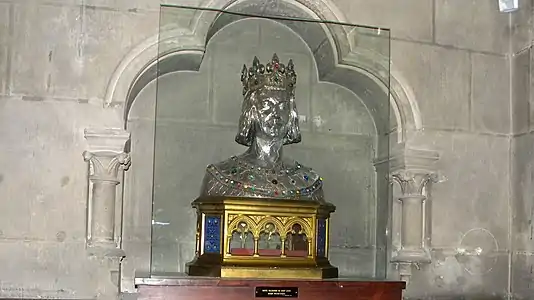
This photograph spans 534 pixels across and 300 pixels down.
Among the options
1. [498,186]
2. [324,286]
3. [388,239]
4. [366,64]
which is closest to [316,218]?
[324,286]

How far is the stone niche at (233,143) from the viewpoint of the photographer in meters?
3.35

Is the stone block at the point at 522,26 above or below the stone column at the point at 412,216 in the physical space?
above

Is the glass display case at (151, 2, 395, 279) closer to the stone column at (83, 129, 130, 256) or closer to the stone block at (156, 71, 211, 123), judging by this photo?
the stone block at (156, 71, 211, 123)

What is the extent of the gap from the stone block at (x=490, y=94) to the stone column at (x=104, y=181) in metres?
1.68

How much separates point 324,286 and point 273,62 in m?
0.98

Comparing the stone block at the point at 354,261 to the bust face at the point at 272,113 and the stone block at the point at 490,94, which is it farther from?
the stone block at the point at 490,94

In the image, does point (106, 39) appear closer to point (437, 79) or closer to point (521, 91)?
point (437, 79)

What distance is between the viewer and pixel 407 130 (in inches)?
141

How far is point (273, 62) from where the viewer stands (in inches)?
132

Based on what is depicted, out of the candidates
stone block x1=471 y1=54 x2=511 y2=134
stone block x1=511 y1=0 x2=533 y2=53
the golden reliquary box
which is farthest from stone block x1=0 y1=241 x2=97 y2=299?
stone block x1=511 y1=0 x2=533 y2=53

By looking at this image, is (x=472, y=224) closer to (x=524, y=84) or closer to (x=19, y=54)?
(x=524, y=84)

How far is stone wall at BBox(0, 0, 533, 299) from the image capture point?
10.3 ft

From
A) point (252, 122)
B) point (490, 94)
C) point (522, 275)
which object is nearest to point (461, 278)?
point (522, 275)

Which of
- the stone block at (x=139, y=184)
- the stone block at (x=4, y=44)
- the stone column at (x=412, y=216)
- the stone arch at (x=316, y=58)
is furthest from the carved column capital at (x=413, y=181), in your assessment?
the stone block at (x=4, y=44)
